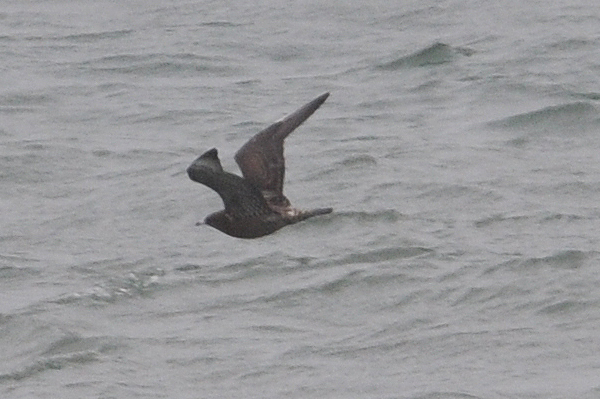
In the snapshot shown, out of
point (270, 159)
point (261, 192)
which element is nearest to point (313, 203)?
point (270, 159)

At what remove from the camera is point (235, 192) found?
10438 millimetres

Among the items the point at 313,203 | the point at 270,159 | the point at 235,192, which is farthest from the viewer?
the point at 313,203

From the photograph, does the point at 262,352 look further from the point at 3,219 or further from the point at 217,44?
A: the point at 217,44

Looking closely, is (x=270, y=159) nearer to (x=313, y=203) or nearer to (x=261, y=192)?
(x=261, y=192)

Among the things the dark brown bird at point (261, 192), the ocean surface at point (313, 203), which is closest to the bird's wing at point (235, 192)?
the dark brown bird at point (261, 192)

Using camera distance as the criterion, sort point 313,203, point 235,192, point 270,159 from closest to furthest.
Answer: point 235,192
point 270,159
point 313,203

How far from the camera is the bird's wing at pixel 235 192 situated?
32.6 ft

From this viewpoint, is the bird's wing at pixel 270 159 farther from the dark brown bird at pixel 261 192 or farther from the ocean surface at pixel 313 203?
the ocean surface at pixel 313 203

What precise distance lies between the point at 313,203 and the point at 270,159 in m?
4.73

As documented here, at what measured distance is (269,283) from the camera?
13.7 m

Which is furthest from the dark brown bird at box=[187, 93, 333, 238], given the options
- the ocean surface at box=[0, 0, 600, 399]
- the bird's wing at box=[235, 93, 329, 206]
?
the ocean surface at box=[0, 0, 600, 399]

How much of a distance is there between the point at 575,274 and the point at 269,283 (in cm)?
217

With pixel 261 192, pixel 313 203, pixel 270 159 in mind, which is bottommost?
pixel 313 203

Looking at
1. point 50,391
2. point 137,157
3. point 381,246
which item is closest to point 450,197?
point 381,246
